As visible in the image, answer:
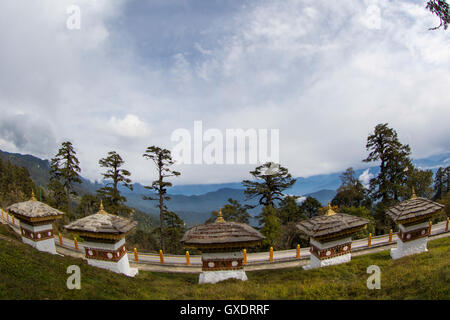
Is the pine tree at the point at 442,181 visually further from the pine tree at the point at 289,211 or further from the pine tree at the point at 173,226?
the pine tree at the point at 173,226

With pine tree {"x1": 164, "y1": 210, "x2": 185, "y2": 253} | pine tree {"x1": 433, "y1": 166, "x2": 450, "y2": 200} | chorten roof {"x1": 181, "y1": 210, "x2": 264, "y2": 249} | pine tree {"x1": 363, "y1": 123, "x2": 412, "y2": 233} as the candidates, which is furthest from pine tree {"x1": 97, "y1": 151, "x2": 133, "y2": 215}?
pine tree {"x1": 433, "y1": 166, "x2": 450, "y2": 200}

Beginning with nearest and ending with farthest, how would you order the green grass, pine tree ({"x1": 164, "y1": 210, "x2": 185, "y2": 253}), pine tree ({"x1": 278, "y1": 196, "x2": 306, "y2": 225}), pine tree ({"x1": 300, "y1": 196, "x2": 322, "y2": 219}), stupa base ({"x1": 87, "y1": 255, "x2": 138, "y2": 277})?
the green grass < stupa base ({"x1": 87, "y1": 255, "x2": 138, "y2": 277}) < pine tree ({"x1": 164, "y1": 210, "x2": 185, "y2": 253}) < pine tree ({"x1": 278, "y1": 196, "x2": 306, "y2": 225}) < pine tree ({"x1": 300, "y1": 196, "x2": 322, "y2": 219})

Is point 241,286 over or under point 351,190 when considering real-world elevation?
under

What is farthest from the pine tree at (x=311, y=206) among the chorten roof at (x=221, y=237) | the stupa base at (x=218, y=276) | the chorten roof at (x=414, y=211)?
the chorten roof at (x=221, y=237)

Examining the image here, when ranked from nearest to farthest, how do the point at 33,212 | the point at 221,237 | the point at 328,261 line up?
1. the point at 221,237
2. the point at 328,261
3. the point at 33,212

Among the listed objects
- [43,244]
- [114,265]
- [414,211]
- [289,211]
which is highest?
[414,211]

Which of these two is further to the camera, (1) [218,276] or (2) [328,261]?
(2) [328,261]

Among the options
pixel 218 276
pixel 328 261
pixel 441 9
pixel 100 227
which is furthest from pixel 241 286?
pixel 441 9

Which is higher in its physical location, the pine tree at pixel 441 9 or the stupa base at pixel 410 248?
the pine tree at pixel 441 9

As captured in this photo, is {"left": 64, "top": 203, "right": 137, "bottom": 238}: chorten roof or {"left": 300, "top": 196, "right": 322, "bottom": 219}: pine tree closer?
{"left": 64, "top": 203, "right": 137, "bottom": 238}: chorten roof

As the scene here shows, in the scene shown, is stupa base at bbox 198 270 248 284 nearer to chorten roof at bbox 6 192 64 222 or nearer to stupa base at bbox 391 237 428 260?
stupa base at bbox 391 237 428 260

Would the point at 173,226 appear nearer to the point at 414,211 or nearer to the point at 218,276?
the point at 218,276
